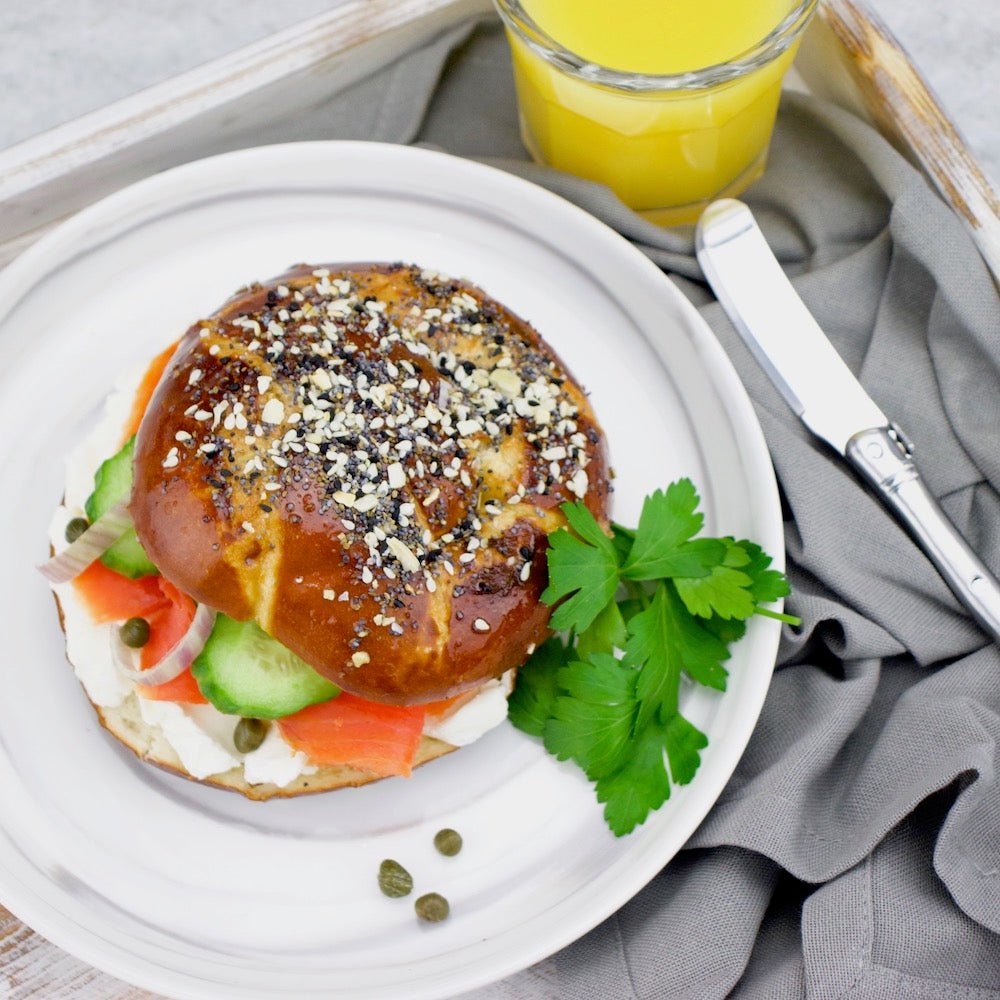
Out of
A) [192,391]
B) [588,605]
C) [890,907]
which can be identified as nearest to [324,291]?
[192,391]

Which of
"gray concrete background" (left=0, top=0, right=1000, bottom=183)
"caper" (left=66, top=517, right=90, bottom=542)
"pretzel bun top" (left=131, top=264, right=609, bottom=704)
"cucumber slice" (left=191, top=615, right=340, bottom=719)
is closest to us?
"pretzel bun top" (left=131, top=264, right=609, bottom=704)

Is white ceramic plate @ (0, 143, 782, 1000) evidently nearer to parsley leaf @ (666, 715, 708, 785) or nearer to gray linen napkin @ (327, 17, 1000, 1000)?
parsley leaf @ (666, 715, 708, 785)

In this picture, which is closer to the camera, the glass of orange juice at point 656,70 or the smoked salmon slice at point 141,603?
the smoked salmon slice at point 141,603

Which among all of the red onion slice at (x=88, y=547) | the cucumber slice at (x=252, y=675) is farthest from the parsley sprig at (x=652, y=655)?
the red onion slice at (x=88, y=547)

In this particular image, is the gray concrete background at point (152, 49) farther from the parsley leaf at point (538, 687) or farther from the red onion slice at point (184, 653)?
the parsley leaf at point (538, 687)

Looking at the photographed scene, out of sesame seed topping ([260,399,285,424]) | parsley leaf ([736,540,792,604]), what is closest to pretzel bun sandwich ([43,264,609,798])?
sesame seed topping ([260,399,285,424])

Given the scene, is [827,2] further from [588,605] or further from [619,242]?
[588,605]

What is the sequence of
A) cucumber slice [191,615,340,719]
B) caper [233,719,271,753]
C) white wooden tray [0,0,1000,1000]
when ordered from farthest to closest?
1. white wooden tray [0,0,1000,1000]
2. caper [233,719,271,753]
3. cucumber slice [191,615,340,719]
